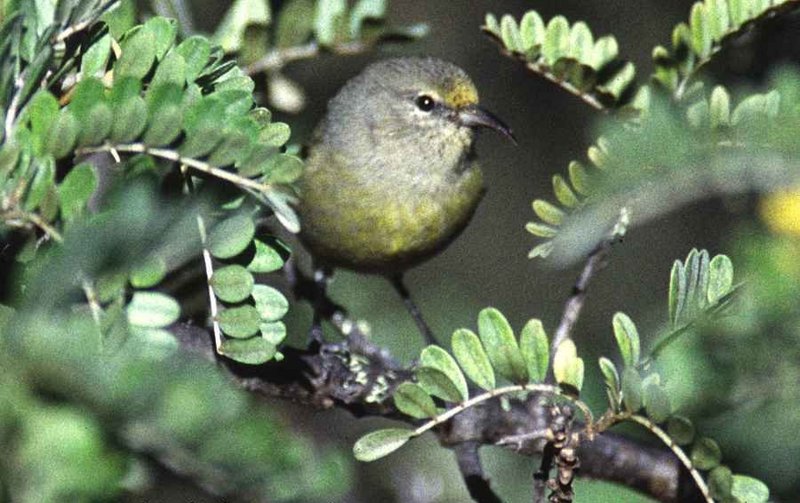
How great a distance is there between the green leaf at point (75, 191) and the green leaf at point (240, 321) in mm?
412

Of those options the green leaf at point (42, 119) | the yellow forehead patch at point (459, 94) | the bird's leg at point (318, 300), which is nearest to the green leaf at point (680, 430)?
the green leaf at point (42, 119)

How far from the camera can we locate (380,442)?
169cm

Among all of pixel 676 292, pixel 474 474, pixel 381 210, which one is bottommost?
pixel 381 210

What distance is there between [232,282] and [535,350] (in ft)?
1.50

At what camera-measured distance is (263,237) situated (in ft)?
5.44

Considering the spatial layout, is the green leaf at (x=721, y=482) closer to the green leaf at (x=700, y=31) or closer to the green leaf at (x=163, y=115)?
the green leaf at (x=163, y=115)

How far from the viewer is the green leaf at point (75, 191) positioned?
125cm

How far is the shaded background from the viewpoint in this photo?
419 centimetres

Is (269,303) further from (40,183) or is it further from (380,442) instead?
(40,183)

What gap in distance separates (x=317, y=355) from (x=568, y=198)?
25.9 inches

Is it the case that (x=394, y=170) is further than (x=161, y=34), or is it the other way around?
(x=394, y=170)

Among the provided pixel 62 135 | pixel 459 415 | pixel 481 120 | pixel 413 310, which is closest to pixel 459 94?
pixel 481 120

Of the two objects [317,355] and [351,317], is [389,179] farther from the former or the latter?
[317,355]

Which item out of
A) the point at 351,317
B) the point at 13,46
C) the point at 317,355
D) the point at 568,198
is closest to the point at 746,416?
the point at 568,198
